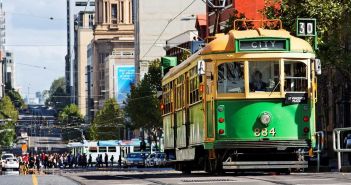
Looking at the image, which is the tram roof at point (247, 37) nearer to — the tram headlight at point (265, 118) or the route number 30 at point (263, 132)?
the tram headlight at point (265, 118)

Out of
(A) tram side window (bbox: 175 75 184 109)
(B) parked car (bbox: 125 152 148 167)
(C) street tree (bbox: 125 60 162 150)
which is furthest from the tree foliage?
(A) tram side window (bbox: 175 75 184 109)

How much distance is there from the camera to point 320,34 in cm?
4328

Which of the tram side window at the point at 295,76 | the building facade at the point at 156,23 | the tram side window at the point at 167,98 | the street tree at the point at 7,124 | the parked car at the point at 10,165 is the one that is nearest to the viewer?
the tram side window at the point at 295,76

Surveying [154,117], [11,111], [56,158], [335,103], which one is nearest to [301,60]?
[335,103]

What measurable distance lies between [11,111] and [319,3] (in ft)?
451

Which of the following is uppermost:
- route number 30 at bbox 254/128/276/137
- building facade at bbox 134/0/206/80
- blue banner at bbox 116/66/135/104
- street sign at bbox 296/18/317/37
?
building facade at bbox 134/0/206/80

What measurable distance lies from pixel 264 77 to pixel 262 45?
84 centimetres

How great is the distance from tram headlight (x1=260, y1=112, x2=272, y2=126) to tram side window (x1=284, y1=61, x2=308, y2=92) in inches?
32.8

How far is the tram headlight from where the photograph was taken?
28578mm

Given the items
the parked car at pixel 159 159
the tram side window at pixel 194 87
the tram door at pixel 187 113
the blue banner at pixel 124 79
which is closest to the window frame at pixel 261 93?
the tram side window at pixel 194 87

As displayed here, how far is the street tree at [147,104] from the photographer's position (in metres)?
98.3

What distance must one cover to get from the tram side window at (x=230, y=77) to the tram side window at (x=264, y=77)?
0.28 metres

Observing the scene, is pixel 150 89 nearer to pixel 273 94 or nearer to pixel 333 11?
pixel 333 11

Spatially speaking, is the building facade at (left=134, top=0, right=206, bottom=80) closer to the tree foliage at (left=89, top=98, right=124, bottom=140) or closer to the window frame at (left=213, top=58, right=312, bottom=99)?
the tree foliage at (left=89, top=98, right=124, bottom=140)
